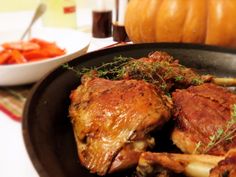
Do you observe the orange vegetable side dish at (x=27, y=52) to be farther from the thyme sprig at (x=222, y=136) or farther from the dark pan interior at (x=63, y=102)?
the thyme sprig at (x=222, y=136)

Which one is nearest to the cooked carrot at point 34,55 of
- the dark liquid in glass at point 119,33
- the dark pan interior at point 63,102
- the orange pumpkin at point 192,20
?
the dark pan interior at point 63,102

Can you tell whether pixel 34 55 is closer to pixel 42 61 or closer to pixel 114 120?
pixel 42 61

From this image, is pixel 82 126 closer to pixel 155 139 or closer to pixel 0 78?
pixel 155 139

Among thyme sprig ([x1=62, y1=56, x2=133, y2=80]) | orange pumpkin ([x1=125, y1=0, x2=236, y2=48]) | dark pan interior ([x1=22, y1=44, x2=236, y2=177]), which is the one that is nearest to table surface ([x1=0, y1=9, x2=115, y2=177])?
dark pan interior ([x1=22, y1=44, x2=236, y2=177])

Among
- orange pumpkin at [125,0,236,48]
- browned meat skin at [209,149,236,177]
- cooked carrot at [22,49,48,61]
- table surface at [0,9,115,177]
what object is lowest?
table surface at [0,9,115,177]

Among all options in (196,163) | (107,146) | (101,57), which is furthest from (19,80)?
(196,163)

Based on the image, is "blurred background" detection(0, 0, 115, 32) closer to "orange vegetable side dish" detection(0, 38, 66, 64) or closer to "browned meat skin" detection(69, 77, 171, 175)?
"orange vegetable side dish" detection(0, 38, 66, 64)
